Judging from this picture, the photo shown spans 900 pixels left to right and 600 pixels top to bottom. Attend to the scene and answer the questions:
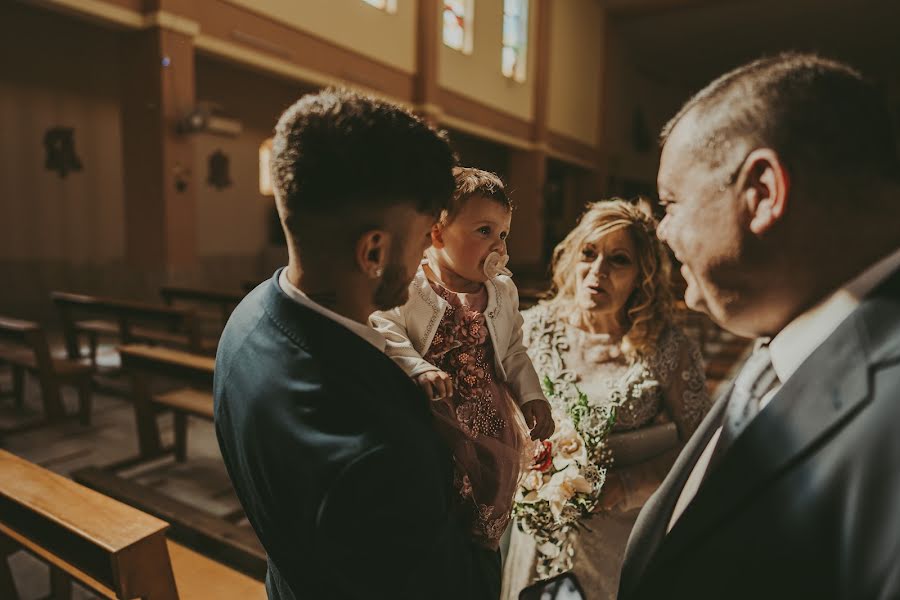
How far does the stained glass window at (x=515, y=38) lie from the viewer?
40.7 feet

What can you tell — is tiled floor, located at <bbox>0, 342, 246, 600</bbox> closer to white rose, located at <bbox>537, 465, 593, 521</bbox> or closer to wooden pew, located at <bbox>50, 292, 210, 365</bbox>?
wooden pew, located at <bbox>50, 292, 210, 365</bbox>

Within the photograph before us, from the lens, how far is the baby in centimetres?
120

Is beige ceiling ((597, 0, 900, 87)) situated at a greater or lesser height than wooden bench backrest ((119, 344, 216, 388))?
greater

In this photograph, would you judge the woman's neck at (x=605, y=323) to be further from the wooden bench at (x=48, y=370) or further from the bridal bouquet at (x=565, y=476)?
the wooden bench at (x=48, y=370)

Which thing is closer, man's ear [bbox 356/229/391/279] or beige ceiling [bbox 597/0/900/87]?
man's ear [bbox 356/229/391/279]

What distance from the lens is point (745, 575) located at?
0.77 m

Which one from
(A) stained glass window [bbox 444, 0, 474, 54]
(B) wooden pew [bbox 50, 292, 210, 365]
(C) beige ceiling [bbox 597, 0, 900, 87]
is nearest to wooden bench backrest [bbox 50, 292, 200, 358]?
(B) wooden pew [bbox 50, 292, 210, 365]

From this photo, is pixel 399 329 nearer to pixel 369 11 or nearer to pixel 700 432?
pixel 700 432

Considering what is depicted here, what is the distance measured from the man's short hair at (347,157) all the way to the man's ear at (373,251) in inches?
1.5

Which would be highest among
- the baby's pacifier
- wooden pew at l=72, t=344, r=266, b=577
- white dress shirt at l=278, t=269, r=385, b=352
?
the baby's pacifier

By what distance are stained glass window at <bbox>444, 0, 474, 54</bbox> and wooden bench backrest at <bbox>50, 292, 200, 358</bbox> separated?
7.24m

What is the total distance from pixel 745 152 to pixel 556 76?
14339 millimetres

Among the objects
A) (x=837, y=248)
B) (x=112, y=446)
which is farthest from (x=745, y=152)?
(x=112, y=446)

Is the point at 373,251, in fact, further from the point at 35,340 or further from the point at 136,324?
the point at 136,324
